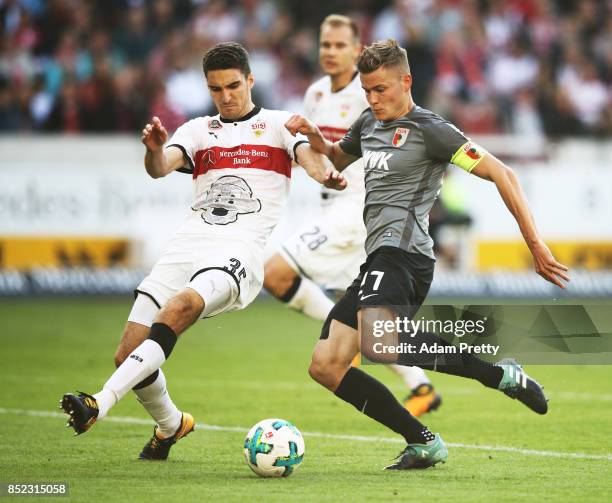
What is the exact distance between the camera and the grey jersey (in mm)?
7391

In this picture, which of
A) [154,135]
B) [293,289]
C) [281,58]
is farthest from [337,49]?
[281,58]

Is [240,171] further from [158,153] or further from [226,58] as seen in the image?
[226,58]

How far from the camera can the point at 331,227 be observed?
34.9 ft

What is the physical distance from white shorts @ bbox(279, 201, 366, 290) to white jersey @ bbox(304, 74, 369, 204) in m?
0.18

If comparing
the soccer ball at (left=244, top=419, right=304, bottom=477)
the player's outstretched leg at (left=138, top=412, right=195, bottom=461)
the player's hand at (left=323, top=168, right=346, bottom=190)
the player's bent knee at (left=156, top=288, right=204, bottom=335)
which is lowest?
the player's outstretched leg at (left=138, top=412, right=195, bottom=461)

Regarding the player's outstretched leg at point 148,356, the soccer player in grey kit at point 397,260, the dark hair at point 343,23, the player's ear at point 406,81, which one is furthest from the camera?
the dark hair at point 343,23

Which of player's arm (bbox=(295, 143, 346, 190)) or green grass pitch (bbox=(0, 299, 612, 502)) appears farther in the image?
player's arm (bbox=(295, 143, 346, 190))

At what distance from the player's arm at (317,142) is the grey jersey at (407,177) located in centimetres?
40

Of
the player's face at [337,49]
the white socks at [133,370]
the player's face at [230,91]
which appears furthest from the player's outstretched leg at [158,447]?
the player's face at [337,49]

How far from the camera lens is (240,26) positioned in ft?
73.0

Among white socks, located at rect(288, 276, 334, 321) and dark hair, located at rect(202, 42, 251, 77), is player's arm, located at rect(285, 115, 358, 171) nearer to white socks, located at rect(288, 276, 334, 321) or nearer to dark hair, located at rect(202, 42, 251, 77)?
dark hair, located at rect(202, 42, 251, 77)

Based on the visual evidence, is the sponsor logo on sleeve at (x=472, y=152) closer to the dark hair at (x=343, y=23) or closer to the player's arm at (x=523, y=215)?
the player's arm at (x=523, y=215)

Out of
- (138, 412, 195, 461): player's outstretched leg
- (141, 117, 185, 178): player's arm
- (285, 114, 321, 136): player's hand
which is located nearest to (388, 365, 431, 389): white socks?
(138, 412, 195, 461): player's outstretched leg

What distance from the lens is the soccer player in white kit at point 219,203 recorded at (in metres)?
7.61
